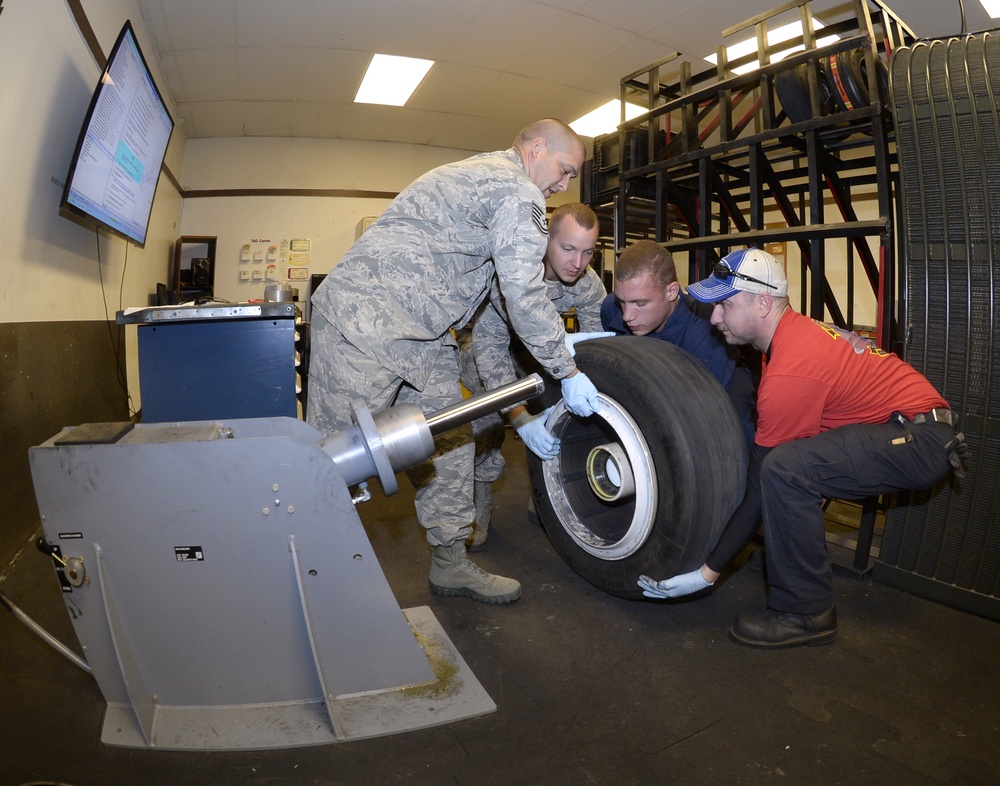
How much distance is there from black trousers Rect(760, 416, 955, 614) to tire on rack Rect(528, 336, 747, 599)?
0.11 m

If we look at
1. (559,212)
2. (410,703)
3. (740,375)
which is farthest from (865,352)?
(410,703)

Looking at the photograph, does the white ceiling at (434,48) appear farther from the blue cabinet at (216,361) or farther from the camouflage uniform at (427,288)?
the camouflage uniform at (427,288)

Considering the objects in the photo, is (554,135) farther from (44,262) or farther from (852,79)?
(44,262)

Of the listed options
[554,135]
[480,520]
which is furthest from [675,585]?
[554,135]

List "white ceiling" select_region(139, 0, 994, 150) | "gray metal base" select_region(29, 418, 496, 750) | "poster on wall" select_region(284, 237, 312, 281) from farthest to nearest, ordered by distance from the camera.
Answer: "poster on wall" select_region(284, 237, 312, 281)
"white ceiling" select_region(139, 0, 994, 150)
"gray metal base" select_region(29, 418, 496, 750)

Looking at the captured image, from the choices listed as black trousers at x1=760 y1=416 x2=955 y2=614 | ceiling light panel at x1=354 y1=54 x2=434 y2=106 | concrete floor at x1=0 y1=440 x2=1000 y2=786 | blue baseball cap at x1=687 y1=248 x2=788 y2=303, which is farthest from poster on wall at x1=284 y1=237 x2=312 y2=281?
black trousers at x1=760 y1=416 x2=955 y2=614

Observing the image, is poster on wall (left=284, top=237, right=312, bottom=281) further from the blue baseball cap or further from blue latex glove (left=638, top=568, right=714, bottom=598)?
blue latex glove (left=638, top=568, right=714, bottom=598)

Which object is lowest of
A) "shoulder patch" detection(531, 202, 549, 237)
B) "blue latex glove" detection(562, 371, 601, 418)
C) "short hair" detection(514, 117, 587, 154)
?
"blue latex glove" detection(562, 371, 601, 418)

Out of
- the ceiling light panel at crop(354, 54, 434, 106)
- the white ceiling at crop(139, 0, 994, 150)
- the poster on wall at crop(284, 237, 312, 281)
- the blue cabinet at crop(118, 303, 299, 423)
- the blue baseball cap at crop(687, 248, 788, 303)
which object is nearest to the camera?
the blue baseball cap at crop(687, 248, 788, 303)

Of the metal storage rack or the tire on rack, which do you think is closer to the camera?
the tire on rack

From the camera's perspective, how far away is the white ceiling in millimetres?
4066

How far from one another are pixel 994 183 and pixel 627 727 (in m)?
1.74

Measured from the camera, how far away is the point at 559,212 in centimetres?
218

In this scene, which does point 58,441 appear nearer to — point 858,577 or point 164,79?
point 858,577
